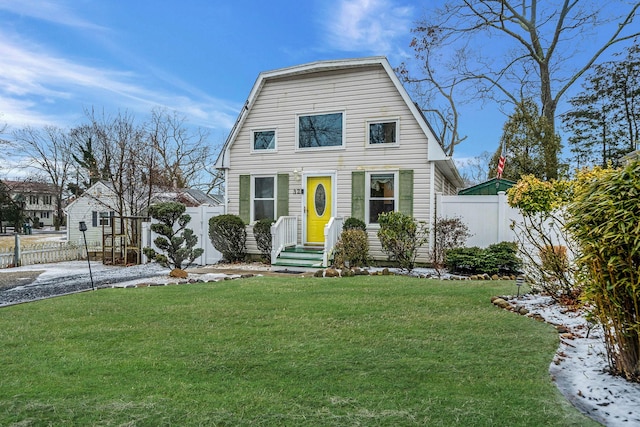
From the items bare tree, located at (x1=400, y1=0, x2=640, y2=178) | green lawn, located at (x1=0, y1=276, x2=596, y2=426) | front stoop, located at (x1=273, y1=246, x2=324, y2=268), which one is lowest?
green lawn, located at (x1=0, y1=276, x2=596, y2=426)

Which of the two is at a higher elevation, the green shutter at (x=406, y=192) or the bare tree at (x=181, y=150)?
the bare tree at (x=181, y=150)

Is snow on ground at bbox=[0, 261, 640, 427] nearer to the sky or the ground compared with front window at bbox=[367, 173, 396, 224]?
nearer to the ground

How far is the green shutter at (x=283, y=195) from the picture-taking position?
1218 cm

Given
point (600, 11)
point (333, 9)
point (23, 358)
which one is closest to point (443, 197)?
point (333, 9)

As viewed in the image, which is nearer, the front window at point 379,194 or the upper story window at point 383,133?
the upper story window at point 383,133

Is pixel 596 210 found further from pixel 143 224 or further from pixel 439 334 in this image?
pixel 143 224

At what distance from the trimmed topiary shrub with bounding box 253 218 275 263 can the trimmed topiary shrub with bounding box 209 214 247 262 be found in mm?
618

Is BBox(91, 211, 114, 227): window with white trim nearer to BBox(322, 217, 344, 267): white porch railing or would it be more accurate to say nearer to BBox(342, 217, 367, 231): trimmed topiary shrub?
BBox(322, 217, 344, 267): white porch railing

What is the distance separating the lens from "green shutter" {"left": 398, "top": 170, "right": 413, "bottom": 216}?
11055 millimetres

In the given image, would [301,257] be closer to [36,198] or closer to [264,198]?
[264,198]

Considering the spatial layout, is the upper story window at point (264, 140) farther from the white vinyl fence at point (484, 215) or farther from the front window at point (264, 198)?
the white vinyl fence at point (484, 215)

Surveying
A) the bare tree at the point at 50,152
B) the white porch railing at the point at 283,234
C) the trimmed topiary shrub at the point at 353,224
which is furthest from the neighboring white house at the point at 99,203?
the bare tree at the point at 50,152

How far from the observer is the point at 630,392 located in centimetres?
275

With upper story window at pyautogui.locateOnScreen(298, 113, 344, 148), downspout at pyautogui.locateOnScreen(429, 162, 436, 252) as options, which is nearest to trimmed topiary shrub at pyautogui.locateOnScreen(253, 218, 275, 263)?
upper story window at pyautogui.locateOnScreen(298, 113, 344, 148)
